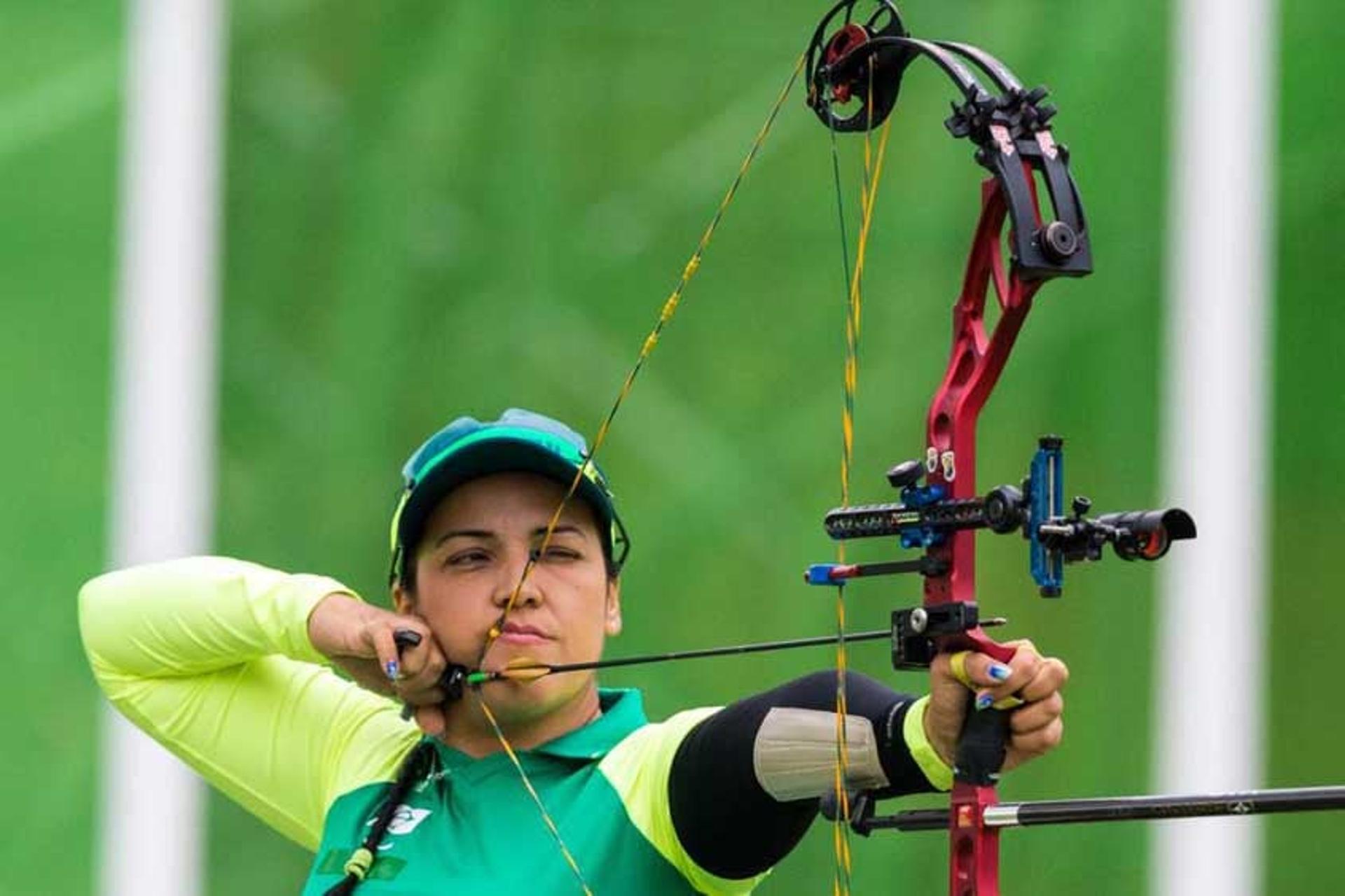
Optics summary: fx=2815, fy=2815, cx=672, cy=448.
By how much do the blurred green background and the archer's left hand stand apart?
317cm


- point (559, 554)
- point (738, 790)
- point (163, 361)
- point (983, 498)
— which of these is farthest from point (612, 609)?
point (163, 361)

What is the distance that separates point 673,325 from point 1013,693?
3569 mm

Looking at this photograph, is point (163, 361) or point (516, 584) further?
point (163, 361)

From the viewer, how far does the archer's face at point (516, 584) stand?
114 inches

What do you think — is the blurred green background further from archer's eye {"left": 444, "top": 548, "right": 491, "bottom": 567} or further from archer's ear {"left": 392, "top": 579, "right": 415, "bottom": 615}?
archer's eye {"left": 444, "top": 548, "right": 491, "bottom": 567}

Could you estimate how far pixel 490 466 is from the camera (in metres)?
2.97

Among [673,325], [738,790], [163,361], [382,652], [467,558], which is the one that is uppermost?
[673,325]

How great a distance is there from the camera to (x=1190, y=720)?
5.75 meters

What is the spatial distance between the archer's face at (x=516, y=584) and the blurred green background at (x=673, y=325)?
260 cm

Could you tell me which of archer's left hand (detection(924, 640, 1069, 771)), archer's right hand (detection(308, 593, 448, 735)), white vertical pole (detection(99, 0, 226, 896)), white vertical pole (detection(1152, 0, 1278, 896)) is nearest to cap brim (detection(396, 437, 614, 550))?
archer's right hand (detection(308, 593, 448, 735))

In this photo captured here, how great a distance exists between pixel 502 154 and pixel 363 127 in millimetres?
289

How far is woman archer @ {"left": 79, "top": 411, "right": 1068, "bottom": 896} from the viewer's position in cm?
262

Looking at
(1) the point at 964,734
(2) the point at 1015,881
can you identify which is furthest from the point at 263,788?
(2) the point at 1015,881

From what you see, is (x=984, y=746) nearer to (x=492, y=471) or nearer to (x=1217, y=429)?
(x=492, y=471)
